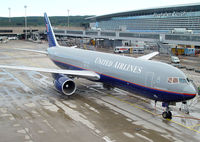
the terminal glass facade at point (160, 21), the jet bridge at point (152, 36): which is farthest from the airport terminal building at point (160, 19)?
the jet bridge at point (152, 36)

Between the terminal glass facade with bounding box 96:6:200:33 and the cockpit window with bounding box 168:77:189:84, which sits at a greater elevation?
the terminal glass facade with bounding box 96:6:200:33

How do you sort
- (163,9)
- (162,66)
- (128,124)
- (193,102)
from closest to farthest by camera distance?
(128,124) < (162,66) < (193,102) < (163,9)

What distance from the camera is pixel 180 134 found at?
1521 centimetres

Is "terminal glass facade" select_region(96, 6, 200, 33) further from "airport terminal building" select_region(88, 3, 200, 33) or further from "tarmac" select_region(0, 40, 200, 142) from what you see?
"tarmac" select_region(0, 40, 200, 142)

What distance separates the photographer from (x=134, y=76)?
755 inches

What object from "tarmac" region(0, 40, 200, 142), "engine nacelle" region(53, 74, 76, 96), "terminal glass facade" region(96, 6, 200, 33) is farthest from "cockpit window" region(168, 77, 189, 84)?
"terminal glass facade" region(96, 6, 200, 33)

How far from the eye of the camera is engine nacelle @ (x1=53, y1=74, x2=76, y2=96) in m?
22.5

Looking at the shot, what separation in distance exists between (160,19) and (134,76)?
11068 centimetres

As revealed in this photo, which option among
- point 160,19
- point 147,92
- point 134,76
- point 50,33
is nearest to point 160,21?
point 160,19

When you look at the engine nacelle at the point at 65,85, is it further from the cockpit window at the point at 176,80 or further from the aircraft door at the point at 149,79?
the cockpit window at the point at 176,80

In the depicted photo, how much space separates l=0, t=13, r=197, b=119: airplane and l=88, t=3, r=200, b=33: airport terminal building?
67.1m

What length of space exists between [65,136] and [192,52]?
5952 cm

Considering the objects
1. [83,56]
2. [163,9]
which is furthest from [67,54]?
[163,9]

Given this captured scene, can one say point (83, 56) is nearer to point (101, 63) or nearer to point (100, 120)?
point (101, 63)
